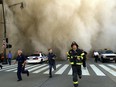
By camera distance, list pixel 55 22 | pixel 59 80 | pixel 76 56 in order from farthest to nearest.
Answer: pixel 55 22 → pixel 59 80 → pixel 76 56


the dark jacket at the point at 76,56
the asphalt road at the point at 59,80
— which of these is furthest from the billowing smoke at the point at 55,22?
the dark jacket at the point at 76,56

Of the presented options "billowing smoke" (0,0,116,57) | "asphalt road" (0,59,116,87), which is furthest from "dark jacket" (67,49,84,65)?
"billowing smoke" (0,0,116,57)

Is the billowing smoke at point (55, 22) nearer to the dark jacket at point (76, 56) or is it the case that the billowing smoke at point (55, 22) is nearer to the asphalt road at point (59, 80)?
the asphalt road at point (59, 80)

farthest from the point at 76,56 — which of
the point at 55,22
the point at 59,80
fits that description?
the point at 55,22

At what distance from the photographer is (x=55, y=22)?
3509 centimetres

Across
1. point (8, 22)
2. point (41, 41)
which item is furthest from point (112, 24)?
point (8, 22)

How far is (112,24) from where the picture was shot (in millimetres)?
43844

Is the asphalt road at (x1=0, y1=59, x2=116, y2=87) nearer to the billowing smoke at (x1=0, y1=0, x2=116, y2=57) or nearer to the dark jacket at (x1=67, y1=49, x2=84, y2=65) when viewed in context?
the dark jacket at (x1=67, y1=49, x2=84, y2=65)

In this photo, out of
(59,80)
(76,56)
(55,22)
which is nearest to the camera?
(76,56)

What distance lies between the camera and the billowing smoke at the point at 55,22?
35.0m

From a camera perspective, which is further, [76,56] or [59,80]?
[59,80]

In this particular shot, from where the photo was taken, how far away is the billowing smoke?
115 ft

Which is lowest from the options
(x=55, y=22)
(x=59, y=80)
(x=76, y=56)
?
(x=59, y=80)

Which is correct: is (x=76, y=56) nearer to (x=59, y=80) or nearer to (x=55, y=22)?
(x=59, y=80)
